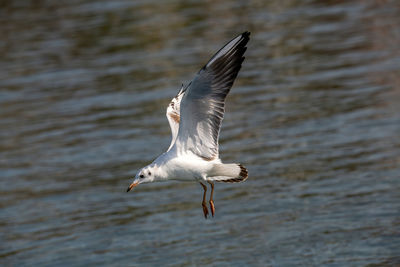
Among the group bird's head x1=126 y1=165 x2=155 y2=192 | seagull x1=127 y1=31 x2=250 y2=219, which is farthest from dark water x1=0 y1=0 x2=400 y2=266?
bird's head x1=126 y1=165 x2=155 y2=192

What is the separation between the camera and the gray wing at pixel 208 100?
8719 millimetres

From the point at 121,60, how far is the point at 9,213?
10082 millimetres

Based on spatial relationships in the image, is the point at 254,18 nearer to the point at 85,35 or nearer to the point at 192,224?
the point at 85,35

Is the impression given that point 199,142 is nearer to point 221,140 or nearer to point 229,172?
point 229,172

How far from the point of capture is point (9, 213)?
1591cm

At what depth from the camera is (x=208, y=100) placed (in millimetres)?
9016

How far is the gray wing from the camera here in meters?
8.72

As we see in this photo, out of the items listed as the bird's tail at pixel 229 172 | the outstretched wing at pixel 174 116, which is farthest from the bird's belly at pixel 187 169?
the outstretched wing at pixel 174 116

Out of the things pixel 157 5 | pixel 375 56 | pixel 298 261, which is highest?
pixel 157 5

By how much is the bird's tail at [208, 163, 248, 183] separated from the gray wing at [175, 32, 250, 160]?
18 centimetres

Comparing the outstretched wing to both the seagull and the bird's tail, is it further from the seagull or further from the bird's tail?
the bird's tail

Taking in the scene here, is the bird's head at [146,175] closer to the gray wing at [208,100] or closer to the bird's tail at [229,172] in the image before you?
the gray wing at [208,100]

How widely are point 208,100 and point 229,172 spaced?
2.85ft

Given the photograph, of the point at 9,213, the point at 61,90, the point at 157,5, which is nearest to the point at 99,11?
the point at 157,5
